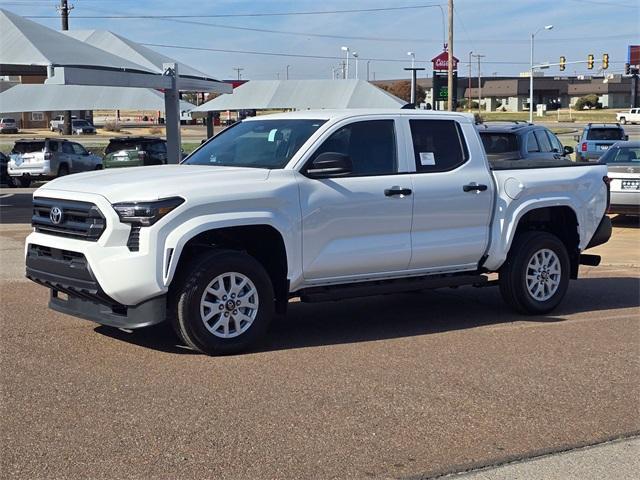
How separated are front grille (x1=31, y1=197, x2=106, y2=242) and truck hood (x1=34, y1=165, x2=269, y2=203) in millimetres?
112

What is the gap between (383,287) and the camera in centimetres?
761

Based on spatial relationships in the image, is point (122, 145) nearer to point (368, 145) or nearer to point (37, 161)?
point (37, 161)

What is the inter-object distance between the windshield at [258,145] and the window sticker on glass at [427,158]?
1016mm

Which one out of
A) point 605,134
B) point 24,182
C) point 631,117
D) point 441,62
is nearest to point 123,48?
point 24,182

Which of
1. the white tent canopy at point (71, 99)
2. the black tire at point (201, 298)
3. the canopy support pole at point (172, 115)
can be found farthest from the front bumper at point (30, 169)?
the black tire at point (201, 298)

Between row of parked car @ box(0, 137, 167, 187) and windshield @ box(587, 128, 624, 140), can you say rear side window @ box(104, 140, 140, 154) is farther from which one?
windshield @ box(587, 128, 624, 140)

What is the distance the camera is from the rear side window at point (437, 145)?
26.0ft

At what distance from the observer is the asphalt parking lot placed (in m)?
4.77

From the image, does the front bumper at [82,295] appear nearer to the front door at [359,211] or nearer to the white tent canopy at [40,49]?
the front door at [359,211]

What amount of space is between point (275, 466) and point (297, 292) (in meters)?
2.72

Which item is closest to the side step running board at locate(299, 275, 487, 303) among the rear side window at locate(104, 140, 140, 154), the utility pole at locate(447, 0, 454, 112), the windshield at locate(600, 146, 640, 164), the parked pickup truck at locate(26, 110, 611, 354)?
the parked pickup truck at locate(26, 110, 611, 354)

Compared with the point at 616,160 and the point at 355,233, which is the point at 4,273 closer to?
the point at 355,233

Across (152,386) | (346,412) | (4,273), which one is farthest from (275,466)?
(4,273)

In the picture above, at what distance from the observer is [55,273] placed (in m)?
6.83
